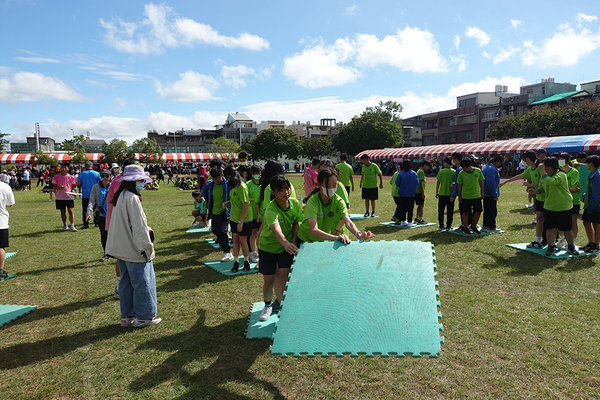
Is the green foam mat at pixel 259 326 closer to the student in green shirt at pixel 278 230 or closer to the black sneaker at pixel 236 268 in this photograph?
the student in green shirt at pixel 278 230

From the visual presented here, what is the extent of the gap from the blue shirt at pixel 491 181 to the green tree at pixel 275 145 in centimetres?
6568

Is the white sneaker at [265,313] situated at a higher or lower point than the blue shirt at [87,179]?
lower

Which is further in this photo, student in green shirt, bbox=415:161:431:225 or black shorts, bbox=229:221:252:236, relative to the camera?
student in green shirt, bbox=415:161:431:225

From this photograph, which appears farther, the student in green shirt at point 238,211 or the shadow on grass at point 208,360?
the student in green shirt at point 238,211

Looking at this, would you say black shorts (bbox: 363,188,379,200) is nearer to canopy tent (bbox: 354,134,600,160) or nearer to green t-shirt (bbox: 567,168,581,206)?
green t-shirt (bbox: 567,168,581,206)

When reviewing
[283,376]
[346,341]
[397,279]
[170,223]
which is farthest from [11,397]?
[170,223]

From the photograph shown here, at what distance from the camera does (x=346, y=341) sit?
2.62 m

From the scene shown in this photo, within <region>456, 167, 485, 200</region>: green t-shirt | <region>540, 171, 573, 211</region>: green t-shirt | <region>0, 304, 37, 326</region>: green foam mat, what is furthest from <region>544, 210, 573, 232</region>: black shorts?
<region>0, 304, 37, 326</region>: green foam mat

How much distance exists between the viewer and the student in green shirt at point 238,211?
6066 mm

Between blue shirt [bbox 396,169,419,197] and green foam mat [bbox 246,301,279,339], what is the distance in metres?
6.50

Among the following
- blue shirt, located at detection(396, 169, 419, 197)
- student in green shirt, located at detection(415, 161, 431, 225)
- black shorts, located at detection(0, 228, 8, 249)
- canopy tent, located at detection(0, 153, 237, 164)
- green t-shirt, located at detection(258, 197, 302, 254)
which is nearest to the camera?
green t-shirt, located at detection(258, 197, 302, 254)

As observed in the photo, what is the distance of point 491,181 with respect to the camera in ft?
29.6

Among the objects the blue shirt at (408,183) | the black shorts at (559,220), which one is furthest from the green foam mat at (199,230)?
the black shorts at (559,220)

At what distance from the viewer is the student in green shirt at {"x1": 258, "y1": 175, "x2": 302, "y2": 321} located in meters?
3.83
